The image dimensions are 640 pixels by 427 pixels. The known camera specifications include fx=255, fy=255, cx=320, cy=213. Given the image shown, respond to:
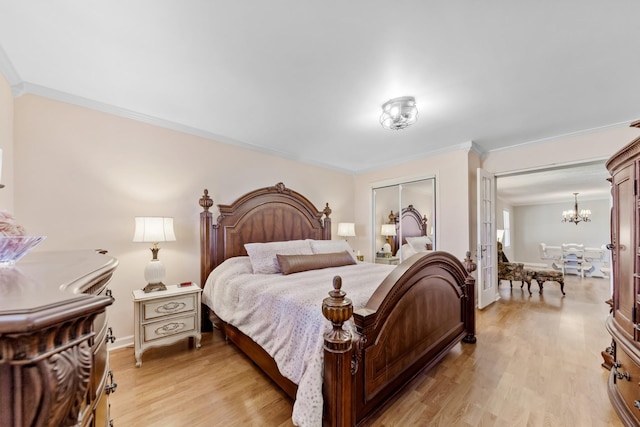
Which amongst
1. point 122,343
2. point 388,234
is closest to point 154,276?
point 122,343

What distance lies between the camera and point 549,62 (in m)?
1.90

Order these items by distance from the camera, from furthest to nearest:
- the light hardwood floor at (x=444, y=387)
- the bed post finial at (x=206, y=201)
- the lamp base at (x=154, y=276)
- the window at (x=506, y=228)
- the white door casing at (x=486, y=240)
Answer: the window at (x=506, y=228) → the white door casing at (x=486, y=240) → the bed post finial at (x=206, y=201) → the lamp base at (x=154, y=276) → the light hardwood floor at (x=444, y=387)

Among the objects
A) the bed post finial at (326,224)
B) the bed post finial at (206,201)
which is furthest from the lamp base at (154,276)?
the bed post finial at (326,224)

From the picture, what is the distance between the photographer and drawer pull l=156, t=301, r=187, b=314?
2.36m

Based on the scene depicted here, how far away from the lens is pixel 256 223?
3.43 metres

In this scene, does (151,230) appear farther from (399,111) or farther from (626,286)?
(626,286)

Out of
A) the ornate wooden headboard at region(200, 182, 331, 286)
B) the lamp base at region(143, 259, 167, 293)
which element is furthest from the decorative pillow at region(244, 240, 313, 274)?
the lamp base at region(143, 259, 167, 293)

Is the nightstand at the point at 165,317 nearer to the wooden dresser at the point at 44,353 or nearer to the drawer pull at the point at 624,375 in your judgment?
the wooden dresser at the point at 44,353

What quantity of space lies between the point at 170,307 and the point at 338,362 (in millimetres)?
1859

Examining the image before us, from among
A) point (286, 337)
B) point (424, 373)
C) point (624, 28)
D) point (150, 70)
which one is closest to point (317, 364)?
point (286, 337)

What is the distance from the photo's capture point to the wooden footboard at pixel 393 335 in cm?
133

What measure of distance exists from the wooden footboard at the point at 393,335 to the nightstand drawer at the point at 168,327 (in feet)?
5.72

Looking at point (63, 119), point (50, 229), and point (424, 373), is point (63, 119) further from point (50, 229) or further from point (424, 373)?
point (424, 373)

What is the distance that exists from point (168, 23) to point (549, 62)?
2647 millimetres
